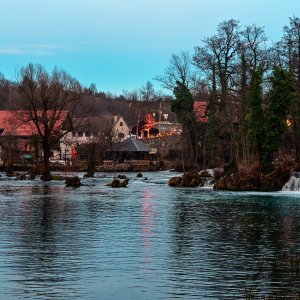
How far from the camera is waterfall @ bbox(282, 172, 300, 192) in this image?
2104 inches

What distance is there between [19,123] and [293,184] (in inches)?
1555

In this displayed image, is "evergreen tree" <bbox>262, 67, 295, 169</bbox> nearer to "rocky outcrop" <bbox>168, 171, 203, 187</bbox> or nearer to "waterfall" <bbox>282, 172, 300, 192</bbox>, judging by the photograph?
"waterfall" <bbox>282, 172, 300, 192</bbox>

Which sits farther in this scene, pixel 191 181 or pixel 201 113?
pixel 201 113

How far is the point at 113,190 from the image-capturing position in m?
53.9

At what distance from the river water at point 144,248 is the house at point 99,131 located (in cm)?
5496

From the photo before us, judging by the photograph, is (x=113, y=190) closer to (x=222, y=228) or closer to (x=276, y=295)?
(x=222, y=228)

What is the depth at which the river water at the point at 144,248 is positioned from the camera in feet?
53.9

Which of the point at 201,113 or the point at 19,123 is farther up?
the point at 201,113

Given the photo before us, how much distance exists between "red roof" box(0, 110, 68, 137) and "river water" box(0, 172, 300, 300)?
3475 centimetres

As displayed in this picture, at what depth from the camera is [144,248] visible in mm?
22688

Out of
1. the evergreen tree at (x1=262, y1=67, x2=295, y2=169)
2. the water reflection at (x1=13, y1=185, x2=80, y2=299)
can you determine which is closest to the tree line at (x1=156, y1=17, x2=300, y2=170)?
the evergreen tree at (x1=262, y1=67, x2=295, y2=169)

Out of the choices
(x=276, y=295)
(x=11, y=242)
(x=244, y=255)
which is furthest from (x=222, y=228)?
(x=276, y=295)

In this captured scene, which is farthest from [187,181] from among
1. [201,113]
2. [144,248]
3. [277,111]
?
[144,248]

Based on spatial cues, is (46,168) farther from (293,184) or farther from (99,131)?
(99,131)
